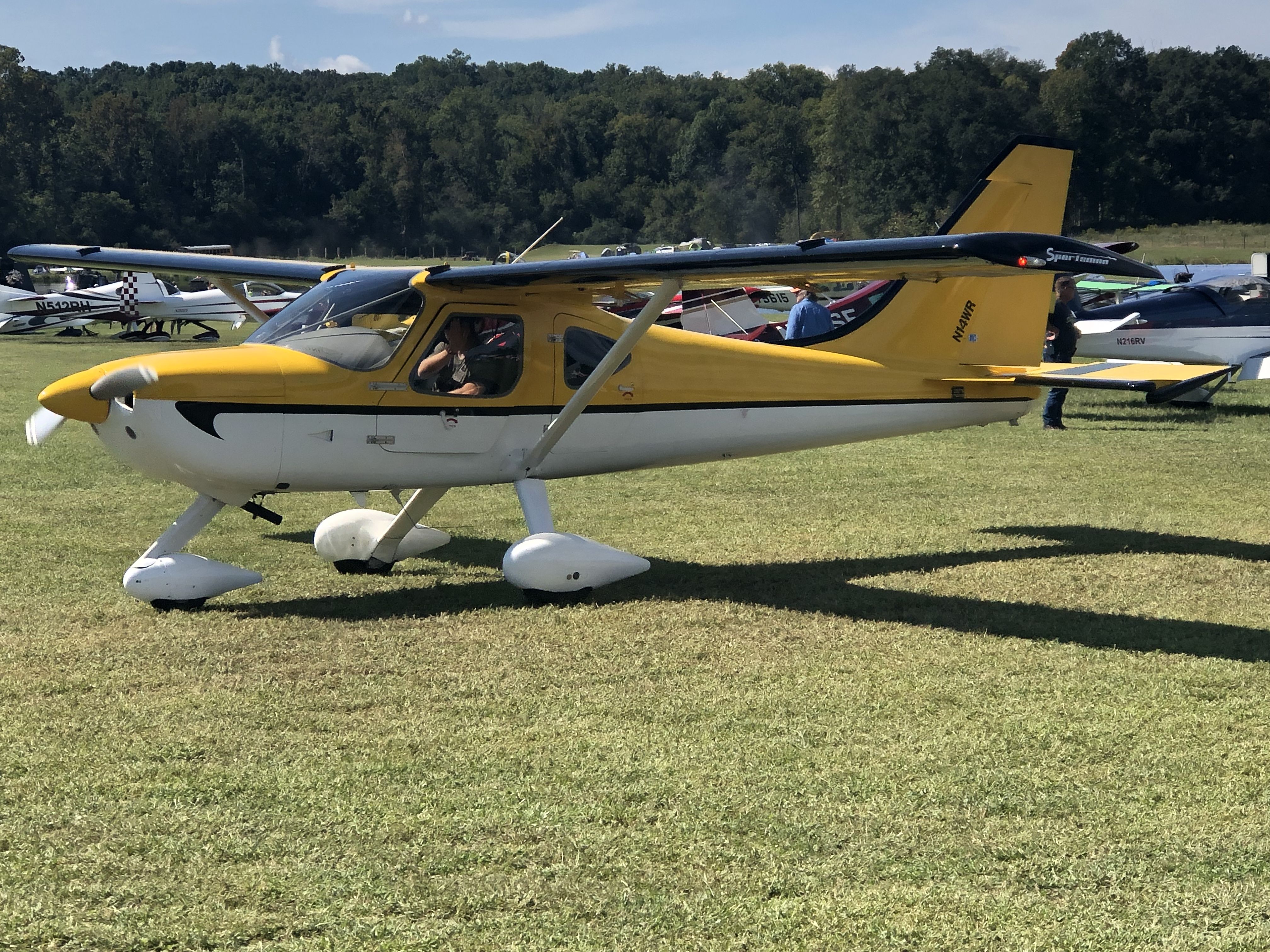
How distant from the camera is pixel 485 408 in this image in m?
7.77

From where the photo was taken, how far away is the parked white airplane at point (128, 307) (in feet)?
113

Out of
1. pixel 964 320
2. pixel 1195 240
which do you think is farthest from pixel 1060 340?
pixel 1195 240

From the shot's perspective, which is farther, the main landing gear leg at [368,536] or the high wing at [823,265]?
the main landing gear leg at [368,536]

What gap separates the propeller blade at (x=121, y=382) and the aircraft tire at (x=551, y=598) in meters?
2.33

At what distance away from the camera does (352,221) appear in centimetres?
10812

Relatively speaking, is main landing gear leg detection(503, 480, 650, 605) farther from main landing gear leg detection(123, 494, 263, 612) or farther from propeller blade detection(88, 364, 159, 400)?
propeller blade detection(88, 364, 159, 400)

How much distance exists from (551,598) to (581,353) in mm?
1618

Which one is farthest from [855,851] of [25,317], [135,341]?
[25,317]

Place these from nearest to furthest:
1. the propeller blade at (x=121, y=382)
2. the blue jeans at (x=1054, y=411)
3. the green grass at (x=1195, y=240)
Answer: the propeller blade at (x=121, y=382), the blue jeans at (x=1054, y=411), the green grass at (x=1195, y=240)

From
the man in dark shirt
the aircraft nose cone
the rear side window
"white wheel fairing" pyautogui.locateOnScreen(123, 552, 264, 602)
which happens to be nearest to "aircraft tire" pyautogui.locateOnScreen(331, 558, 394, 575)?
"white wheel fairing" pyautogui.locateOnScreen(123, 552, 264, 602)

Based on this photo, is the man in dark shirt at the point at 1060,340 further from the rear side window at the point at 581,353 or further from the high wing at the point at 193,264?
the high wing at the point at 193,264

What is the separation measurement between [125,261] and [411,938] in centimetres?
755

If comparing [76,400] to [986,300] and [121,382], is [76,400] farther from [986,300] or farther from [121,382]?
[986,300]

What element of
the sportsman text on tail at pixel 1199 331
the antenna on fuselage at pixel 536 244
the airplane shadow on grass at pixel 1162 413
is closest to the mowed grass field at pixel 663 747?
the antenna on fuselage at pixel 536 244
